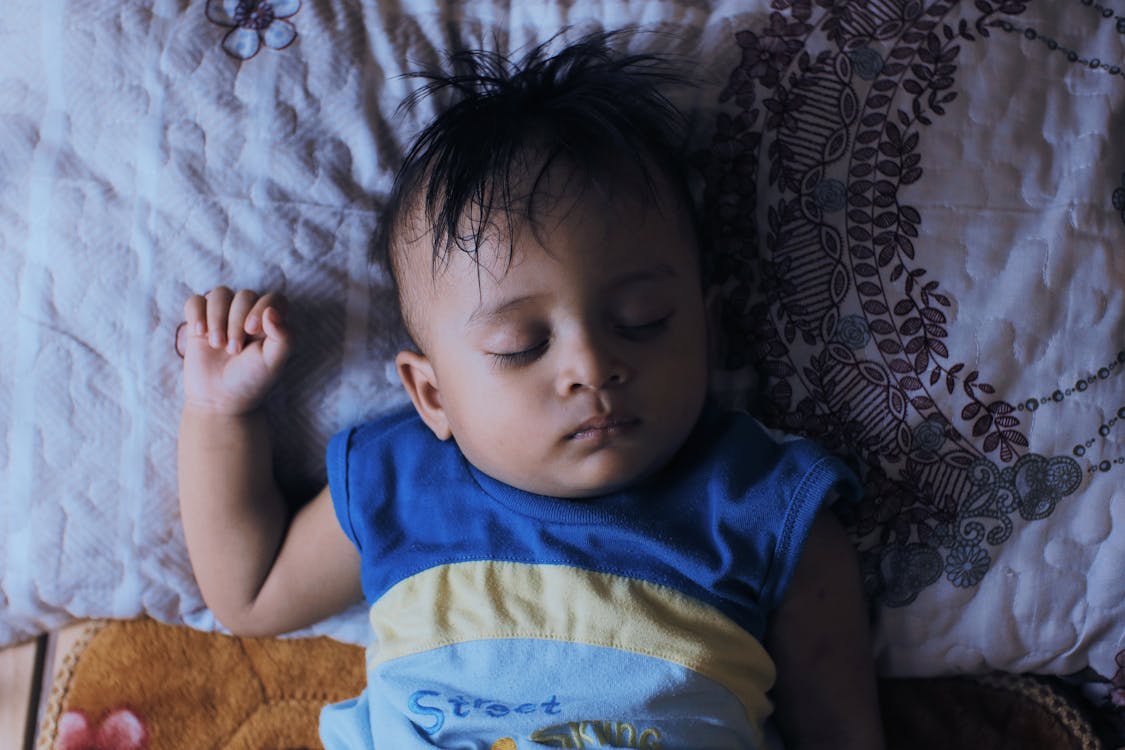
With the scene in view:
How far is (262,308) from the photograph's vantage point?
1.00 meters

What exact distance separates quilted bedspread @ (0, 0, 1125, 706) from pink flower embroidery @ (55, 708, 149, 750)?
13 cm

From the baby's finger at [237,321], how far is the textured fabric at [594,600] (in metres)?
0.20

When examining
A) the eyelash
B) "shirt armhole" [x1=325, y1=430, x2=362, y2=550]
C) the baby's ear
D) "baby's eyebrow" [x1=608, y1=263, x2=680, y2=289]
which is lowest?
"shirt armhole" [x1=325, y1=430, x2=362, y2=550]

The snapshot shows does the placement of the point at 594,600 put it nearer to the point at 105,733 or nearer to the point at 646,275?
the point at 646,275

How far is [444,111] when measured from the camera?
A: 3.31 ft

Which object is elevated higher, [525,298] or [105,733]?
[525,298]

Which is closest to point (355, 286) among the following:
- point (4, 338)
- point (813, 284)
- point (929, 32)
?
point (4, 338)

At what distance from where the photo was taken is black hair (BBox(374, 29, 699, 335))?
88 centimetres

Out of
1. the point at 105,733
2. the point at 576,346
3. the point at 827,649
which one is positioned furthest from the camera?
the point at 105,733

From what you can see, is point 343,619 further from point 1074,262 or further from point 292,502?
point 1074,262

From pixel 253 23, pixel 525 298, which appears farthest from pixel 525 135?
pixel 253 23

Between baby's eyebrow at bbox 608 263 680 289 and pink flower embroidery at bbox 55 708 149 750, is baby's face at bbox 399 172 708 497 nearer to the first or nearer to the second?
baby's eyebrow at bbox 608 263 680 289

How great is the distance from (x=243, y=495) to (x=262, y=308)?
0.64ft

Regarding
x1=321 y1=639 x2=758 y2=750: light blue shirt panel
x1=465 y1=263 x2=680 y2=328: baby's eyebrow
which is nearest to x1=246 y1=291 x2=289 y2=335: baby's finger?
x1=465 y1=263 x2=680 y2=328: baby's eyebrow
